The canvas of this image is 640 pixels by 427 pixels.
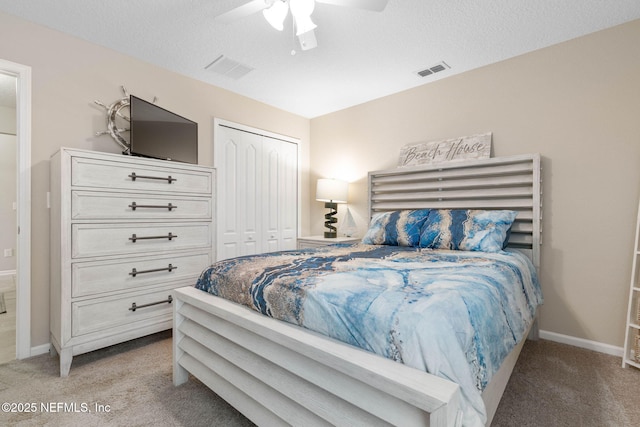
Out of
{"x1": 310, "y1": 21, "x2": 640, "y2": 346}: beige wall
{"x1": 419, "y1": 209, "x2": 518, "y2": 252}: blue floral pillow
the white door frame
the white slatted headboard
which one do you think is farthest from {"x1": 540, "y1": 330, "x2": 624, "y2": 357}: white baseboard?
the white door frame

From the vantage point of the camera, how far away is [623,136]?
228 cm

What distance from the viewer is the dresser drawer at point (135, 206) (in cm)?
205

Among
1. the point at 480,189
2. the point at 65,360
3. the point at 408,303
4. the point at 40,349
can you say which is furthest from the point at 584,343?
the point at 40,349

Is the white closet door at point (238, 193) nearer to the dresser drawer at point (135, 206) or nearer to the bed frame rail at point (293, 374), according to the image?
the dresser drawer at point (135, 206)

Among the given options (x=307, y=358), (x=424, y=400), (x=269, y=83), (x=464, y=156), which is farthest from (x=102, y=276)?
(x=464, y=156)

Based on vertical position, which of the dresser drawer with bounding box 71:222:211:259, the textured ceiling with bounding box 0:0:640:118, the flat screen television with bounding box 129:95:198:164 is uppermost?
the textured ceiling with bounding box 0:0:640:118

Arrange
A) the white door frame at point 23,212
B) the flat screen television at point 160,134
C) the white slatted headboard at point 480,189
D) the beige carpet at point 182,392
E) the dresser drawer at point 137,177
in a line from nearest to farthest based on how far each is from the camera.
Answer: the beige carpet at point 182,392 < the dresser drawer at point 137,177 < the white door frame at point 23,212 < the flat screen television at point 160,134 < the white slatted headboard at point 480,189

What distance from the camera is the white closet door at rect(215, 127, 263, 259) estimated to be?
3.51 meters

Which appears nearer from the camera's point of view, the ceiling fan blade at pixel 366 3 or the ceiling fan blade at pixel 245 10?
the ceiling fan blade at pixel 366 3

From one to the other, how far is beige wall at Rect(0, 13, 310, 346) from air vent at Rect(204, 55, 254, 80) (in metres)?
0.46

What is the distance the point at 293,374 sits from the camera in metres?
→ 1.24

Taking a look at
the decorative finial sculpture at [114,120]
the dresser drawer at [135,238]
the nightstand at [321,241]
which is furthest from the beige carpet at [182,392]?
the nightstand at [321,241]

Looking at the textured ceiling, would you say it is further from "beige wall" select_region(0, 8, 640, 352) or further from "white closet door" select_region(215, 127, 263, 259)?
"white closet door" select_region(215, 127, 263, 259)

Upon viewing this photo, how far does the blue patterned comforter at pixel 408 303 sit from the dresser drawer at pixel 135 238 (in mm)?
781
